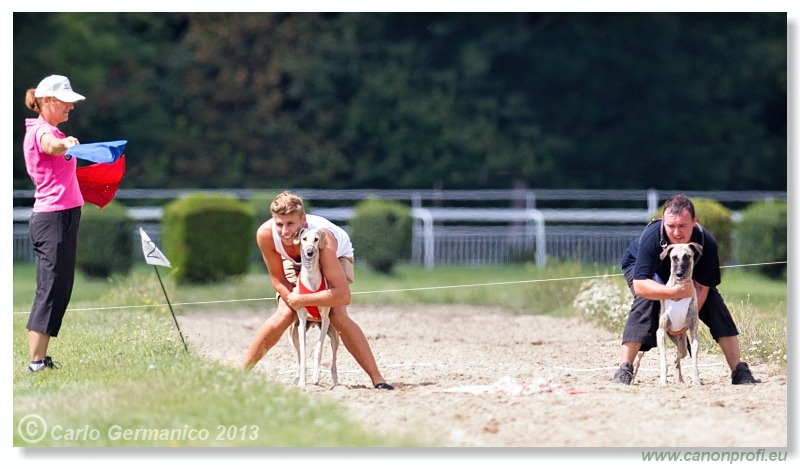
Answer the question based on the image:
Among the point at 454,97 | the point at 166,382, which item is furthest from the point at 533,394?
the point at 454,97

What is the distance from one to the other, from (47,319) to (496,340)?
510cm

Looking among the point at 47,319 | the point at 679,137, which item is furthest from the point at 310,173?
the point at 47,319

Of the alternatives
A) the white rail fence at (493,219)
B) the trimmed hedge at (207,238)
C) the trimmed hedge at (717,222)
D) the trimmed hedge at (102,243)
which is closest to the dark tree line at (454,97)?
the white rail fence at (493,219)

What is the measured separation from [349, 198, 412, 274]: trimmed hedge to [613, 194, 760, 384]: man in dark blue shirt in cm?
1177

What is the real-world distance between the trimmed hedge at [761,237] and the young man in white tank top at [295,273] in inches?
469

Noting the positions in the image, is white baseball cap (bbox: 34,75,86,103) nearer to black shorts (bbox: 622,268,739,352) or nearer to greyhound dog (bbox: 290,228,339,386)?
greyhound dog (bbox: 290,228,339,386)

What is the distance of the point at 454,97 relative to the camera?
29562 mm

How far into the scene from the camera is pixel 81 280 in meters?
17.7

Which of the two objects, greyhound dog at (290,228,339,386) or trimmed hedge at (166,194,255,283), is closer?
greyhound dog at (290,228,339,386)

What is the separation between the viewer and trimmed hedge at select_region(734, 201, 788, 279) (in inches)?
743

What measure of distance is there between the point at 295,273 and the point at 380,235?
12.3 metres

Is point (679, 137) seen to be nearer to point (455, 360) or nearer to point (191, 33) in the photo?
point (191, 33)

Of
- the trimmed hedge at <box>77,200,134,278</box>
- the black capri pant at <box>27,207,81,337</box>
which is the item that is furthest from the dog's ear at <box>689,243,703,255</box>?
the trimmed hedge at <box>77,200,134,278</box>

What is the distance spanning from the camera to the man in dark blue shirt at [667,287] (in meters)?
8.07
